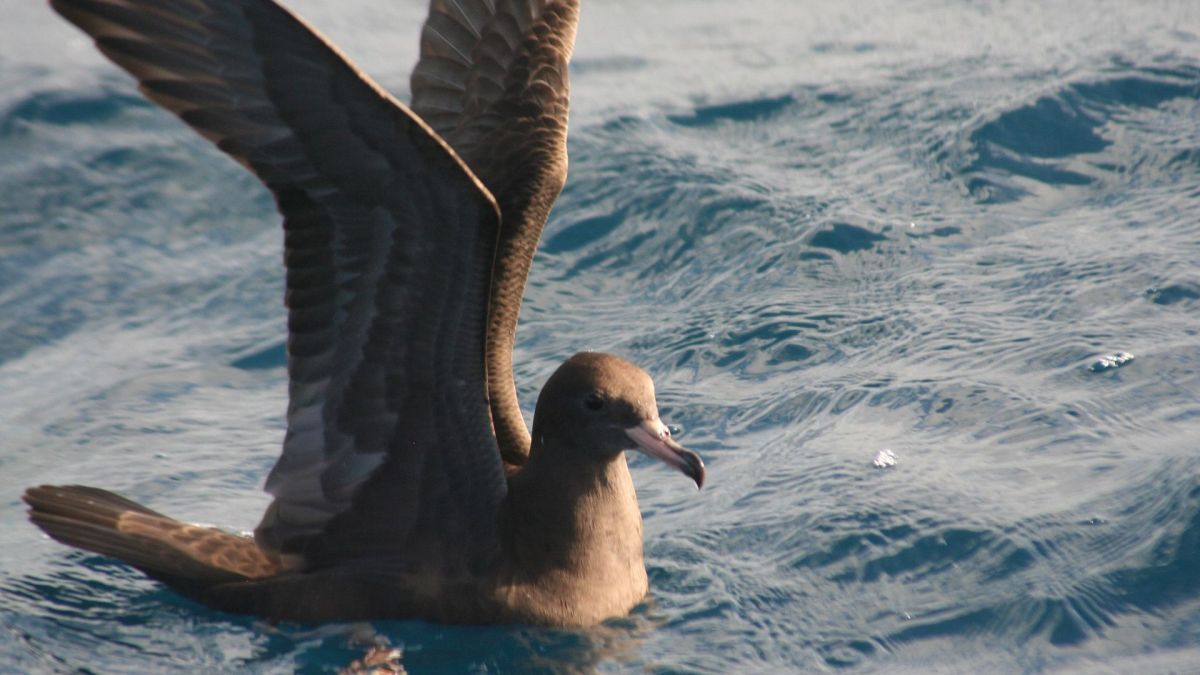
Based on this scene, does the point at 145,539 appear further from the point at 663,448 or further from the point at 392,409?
the point at 663,448

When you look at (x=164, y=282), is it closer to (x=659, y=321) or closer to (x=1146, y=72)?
(x=659, y=321)

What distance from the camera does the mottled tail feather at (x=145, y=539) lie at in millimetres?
6129

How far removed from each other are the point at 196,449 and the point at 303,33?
3.68 m

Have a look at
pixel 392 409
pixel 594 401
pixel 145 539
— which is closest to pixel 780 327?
pixel 594 401

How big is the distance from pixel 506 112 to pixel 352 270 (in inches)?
69.0

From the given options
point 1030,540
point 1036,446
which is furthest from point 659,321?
point 1030,540

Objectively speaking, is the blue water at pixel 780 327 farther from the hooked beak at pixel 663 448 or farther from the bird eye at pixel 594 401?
the bird eye at pixel 594 401

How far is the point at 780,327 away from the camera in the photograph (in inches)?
340

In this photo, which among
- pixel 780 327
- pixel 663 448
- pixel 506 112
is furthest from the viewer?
pixel 780 327

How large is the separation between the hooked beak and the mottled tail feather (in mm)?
1569

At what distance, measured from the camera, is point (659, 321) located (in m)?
8.92

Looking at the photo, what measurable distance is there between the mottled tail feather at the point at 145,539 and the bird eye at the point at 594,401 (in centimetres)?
143

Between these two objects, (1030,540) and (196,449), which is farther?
(196,449)

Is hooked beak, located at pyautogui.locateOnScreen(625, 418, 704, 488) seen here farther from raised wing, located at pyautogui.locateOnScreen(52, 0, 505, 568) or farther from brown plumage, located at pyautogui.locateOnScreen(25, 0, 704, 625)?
raised wing, located at pyautogui.locateOnScreen(52, 0, 505, 568)
